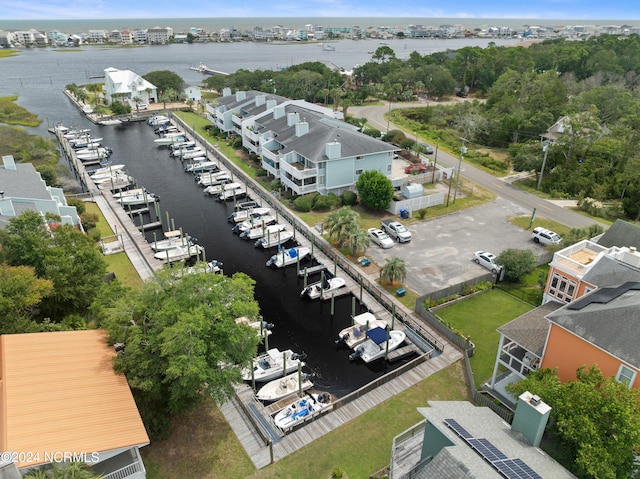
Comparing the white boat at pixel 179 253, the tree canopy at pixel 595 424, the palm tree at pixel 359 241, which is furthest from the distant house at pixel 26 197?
the tree canopy at pixel 595 424

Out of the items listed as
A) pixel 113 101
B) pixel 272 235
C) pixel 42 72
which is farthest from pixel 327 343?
pixel 42 72

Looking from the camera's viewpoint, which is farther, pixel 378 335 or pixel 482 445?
pixel 378 335

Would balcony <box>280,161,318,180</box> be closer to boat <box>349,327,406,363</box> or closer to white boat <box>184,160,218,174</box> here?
white boat <box>184,160,218,174</box>

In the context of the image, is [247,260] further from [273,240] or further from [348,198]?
[348,198]

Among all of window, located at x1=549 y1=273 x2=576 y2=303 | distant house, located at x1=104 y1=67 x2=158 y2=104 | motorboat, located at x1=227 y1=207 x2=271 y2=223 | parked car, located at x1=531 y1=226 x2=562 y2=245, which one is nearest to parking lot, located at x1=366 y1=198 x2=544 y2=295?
parked car, located at x1=531 y1=226 x2=562 y2=245

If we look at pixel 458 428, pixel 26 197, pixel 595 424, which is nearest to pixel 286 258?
pixel 26 197

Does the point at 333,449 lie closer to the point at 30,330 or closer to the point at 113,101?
the point at 30,330

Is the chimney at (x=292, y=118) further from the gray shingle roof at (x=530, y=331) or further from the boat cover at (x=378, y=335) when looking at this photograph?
the gray shingle roof at (x=530, y=331)
